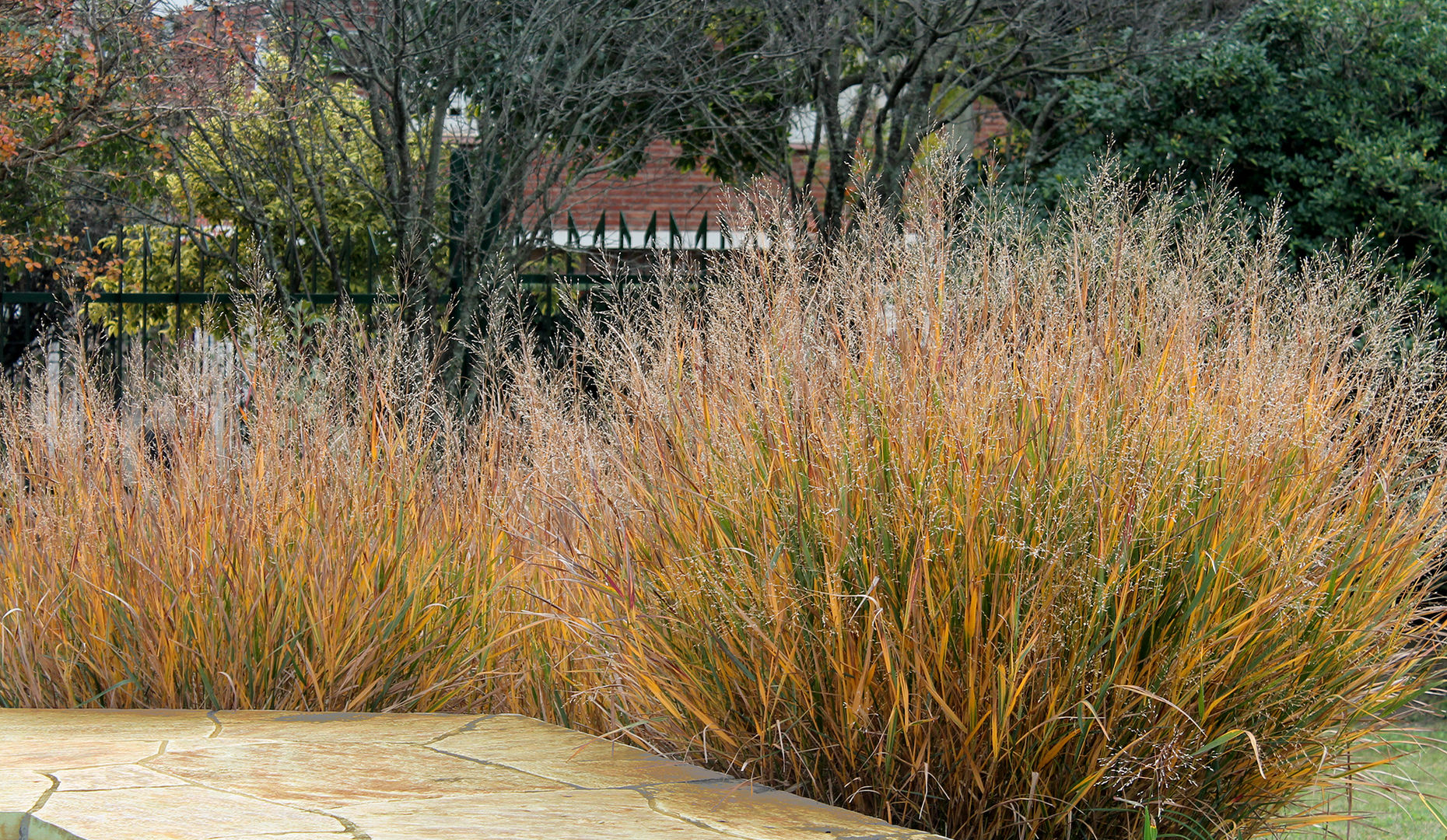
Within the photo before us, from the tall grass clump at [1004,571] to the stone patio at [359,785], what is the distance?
21 centimetres

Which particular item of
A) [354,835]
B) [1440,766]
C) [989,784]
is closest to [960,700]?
[989,784]

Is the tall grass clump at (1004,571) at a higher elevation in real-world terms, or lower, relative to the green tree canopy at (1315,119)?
lower

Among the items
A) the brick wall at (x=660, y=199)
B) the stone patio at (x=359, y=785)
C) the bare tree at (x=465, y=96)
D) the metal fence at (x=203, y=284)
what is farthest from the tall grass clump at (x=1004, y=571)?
the brick wall at (x=660, y=199)

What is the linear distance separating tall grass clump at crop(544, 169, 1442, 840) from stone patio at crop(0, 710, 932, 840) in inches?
8.3

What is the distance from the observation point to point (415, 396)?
4.44 meters

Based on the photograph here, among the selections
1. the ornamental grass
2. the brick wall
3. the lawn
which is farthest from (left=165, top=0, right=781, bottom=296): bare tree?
the brick wall

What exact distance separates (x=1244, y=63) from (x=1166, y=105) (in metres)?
0.49

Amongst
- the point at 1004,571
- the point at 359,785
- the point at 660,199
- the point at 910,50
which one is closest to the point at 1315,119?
the point at 910,50

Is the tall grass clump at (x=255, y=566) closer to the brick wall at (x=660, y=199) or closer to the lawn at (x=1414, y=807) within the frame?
the lawn at (x=1414, y=807)

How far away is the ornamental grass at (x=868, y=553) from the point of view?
112 inches

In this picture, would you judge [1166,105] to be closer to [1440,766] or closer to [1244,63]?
[1244,63]

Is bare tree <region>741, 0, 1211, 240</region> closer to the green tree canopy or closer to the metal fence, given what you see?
the green tree canopy

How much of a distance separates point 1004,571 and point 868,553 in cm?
29

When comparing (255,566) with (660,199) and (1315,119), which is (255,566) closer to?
(1315,119)
